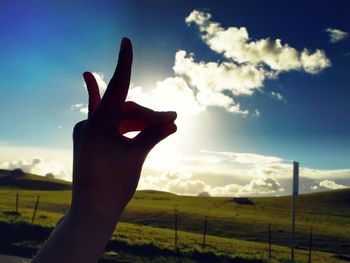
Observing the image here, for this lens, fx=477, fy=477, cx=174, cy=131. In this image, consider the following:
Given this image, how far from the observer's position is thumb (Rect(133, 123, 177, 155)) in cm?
230

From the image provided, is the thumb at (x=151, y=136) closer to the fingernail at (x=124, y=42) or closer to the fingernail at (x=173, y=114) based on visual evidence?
the fingernail at (x=173, y=114)

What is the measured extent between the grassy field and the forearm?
57.6 ft

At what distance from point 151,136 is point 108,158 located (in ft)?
0.86

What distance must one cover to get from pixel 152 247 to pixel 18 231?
21.5ft

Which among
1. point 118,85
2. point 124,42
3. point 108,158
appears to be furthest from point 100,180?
point 124,42

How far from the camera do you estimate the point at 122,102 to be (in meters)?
2.21

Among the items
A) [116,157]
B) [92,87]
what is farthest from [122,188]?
[92,87]

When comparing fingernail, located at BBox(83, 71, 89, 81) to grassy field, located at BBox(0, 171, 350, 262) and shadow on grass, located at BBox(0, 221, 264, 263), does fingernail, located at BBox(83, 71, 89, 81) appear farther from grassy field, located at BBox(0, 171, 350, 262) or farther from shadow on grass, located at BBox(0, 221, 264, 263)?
grassy field, located at BBox(0, 171, 350, 262)

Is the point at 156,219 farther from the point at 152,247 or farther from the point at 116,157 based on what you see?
the point at 116,157

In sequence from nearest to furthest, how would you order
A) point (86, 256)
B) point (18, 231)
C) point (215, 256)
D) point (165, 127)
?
point (86, 256)
point (165, 127)
point (215, 256)
point (18, 231)

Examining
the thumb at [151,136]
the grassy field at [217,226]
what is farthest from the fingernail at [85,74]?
the grassy field at [217,226]

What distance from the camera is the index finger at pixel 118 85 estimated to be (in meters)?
2.17

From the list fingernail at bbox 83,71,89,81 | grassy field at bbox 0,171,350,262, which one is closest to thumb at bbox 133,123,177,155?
fingernail at bbox 83,71,89,81

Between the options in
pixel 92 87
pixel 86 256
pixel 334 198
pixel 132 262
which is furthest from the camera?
pixel 334 198
